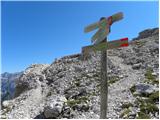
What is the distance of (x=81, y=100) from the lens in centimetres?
2538

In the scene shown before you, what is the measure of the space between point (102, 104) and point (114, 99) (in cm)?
1499

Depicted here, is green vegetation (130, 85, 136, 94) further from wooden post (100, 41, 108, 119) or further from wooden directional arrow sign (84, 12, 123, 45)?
wooden post (100, 41, 108, 119)

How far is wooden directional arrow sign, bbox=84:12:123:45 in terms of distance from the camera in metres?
8.68

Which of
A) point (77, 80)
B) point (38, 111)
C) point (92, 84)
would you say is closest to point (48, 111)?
point (38, 111)

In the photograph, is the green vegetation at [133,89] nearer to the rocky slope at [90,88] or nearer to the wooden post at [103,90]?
the rocky slope at [90,88]

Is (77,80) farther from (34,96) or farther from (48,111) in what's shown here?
(48,111)

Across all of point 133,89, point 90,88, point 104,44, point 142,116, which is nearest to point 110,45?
point 104,44

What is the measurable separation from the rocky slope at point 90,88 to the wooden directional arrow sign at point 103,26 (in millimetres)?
1430

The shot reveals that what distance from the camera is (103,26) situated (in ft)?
29.4

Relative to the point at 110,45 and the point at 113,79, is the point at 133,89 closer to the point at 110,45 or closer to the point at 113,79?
the point at 113,79

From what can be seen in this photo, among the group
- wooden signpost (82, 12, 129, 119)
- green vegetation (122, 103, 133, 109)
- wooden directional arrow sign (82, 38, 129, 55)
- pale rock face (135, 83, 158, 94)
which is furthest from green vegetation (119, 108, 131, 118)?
wooden directional arrow sign (82, 38, 129, 55)

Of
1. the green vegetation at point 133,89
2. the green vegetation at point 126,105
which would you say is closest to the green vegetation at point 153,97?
the green vegetation at point 126,105

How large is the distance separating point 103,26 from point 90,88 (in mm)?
20917

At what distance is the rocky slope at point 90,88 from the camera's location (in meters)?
21.4
